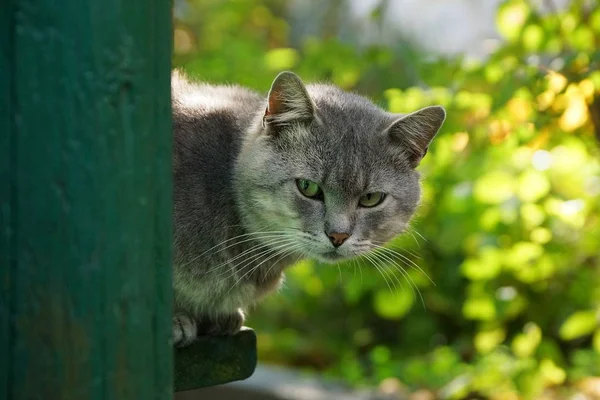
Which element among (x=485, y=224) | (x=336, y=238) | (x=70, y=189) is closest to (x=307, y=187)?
(x=336, y=238)

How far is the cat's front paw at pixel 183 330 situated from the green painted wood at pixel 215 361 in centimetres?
2

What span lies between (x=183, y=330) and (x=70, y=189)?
1.12 meters

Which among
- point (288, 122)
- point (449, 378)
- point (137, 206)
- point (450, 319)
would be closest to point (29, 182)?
point (137, 206)

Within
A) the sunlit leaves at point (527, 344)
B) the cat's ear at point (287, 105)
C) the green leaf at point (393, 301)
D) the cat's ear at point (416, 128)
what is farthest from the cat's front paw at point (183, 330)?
the sunlit leaves at point (527, 344)

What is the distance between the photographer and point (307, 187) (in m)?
2.32

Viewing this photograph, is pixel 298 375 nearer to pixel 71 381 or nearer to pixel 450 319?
pixel 450 319

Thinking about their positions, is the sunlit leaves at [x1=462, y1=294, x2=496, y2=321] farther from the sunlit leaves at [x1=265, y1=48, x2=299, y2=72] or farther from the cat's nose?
the cat's nose

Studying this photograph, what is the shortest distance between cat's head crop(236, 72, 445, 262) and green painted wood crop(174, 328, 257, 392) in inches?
11.8

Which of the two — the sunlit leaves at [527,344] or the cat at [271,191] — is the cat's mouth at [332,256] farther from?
the sunlit leaves at [527,344]

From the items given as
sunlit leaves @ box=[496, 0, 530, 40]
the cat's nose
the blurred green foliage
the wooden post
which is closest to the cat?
the cat's nose

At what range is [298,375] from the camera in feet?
14.4

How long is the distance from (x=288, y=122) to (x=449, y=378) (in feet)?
7.37

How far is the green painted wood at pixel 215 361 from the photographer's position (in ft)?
7.19

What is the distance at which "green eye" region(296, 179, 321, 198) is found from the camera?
2.31 m
